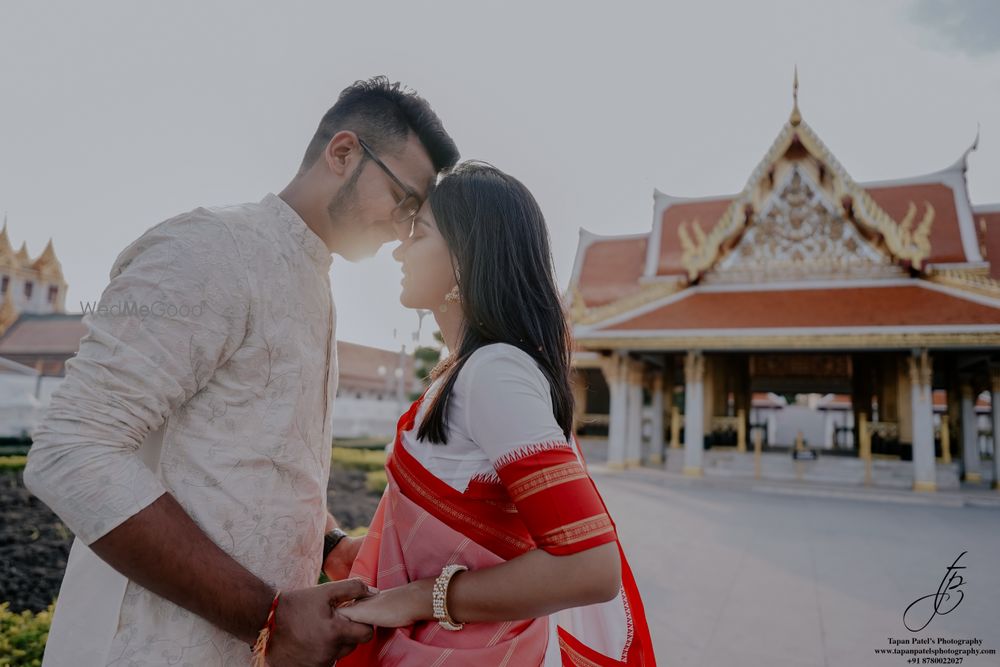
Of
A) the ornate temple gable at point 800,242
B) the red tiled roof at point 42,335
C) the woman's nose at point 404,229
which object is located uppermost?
the ornate temple gable at point 800,242

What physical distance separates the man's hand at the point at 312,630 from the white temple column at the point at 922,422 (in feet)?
39.4

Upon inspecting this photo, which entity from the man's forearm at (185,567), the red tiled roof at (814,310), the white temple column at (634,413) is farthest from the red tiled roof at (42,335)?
the man's forearm at (185,567)

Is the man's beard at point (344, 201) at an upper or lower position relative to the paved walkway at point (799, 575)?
upper

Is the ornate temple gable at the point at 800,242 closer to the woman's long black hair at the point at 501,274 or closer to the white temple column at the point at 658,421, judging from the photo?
the white temple column at the point at 658,421

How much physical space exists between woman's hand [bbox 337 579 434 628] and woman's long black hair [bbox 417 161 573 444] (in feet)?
0.88

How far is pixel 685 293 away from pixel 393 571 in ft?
41.6

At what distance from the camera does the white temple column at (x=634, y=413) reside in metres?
13.5

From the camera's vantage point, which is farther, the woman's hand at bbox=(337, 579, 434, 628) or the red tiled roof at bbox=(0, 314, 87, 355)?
the red tiled roof at bbox=(0, 314, 87, 355)

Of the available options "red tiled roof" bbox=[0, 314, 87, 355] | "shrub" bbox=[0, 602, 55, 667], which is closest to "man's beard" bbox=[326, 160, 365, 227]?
"shrub" bbox=[0, 602, 55, 667]

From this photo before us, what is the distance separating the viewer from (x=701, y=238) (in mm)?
12930

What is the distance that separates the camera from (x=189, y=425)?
114cm

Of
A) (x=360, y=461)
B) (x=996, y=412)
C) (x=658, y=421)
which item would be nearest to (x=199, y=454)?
(x=360, y=461)

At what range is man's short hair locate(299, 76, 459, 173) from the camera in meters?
1.47

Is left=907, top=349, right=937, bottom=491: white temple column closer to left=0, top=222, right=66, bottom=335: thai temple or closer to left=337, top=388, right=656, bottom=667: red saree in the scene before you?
left=337, top=388, right=656, bottom=667: red saree
